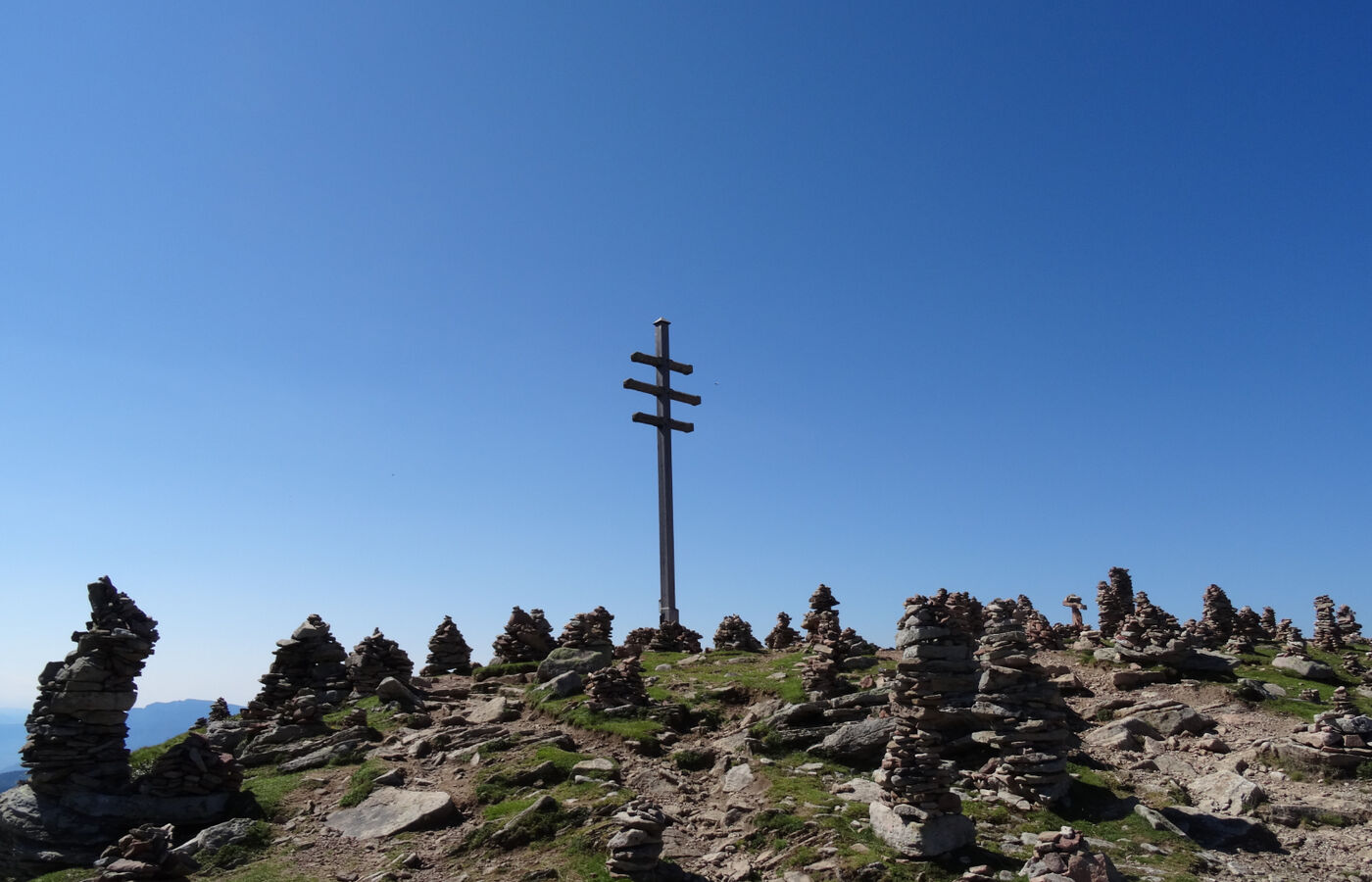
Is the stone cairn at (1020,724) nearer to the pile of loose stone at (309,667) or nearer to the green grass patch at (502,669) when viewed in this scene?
the green grass patch at (502,669)

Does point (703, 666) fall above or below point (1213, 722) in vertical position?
above

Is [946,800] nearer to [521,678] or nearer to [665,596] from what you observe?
[521,678]

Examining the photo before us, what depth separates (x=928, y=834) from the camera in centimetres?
→ 1462

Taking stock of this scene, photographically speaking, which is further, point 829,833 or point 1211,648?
point 1211,648

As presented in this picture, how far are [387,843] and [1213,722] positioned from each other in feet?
70.3

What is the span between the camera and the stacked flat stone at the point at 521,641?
109ft

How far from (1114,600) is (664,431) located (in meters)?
23.7

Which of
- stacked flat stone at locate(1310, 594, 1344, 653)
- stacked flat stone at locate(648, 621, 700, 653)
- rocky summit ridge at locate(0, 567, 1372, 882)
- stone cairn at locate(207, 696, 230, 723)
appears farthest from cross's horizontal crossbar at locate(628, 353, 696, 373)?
stacked flat stone at locate(1310, 594, 1344, 653)

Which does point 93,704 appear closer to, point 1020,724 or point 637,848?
point 637,848

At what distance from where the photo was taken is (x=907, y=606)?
761 inches

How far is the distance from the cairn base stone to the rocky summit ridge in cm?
4

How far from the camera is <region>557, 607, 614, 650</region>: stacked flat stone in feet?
100

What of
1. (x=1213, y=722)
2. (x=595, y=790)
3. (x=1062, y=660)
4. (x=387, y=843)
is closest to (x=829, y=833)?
(x=595, y=790)

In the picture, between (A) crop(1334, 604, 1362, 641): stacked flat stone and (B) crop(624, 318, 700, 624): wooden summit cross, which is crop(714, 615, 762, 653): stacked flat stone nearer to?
(B) crop(624, 318, 700, 624): wooden summit cross
